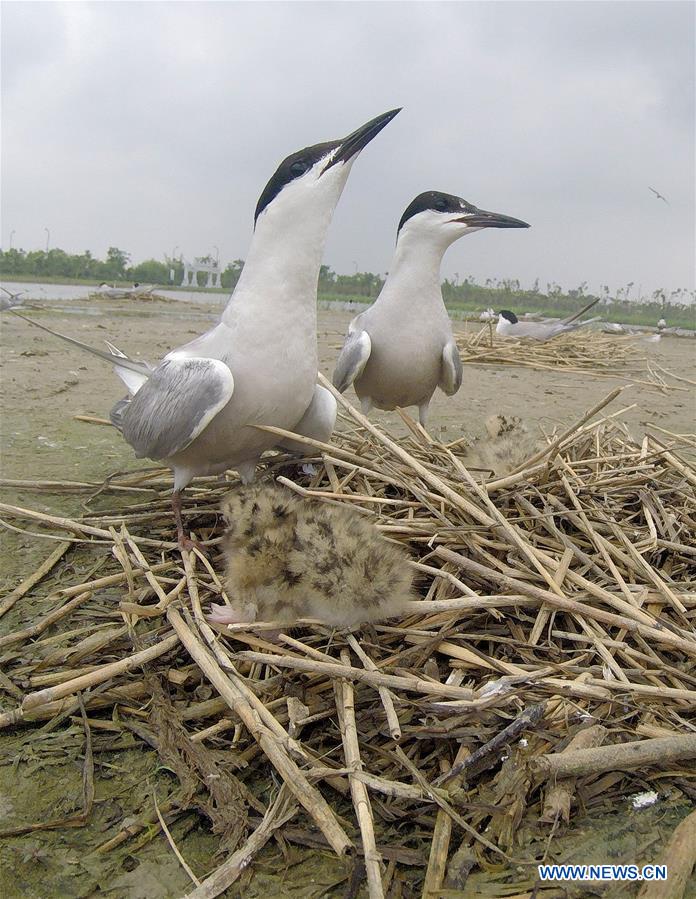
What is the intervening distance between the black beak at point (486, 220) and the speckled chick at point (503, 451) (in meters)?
1.86

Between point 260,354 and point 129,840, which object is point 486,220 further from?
point 129,840

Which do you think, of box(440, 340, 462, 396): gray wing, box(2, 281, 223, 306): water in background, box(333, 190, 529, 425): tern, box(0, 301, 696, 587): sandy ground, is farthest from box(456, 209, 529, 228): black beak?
box(2, 281, 223, 306): water in background

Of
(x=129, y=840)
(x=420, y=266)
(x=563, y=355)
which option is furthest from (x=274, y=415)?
(x=563, y=355)

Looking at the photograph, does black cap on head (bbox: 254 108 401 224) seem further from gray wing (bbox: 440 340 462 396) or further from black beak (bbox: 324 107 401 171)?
gray wing (bbox: 440 340 462 396)

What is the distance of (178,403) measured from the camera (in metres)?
2.68

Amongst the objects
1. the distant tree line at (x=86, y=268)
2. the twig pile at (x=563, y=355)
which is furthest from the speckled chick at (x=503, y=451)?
the distant tree line at (x=86, y=268)

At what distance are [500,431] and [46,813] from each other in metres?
2.46

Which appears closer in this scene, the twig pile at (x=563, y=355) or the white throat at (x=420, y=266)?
the white throat at (x=420, y=266)

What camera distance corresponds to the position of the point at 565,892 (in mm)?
1294

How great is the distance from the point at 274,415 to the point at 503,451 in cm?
102

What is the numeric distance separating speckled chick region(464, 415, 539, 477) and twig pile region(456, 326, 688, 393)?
672 cm

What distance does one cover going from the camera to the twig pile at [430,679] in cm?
147

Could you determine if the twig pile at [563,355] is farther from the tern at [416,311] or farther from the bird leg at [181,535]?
the bird leg at [181,535]

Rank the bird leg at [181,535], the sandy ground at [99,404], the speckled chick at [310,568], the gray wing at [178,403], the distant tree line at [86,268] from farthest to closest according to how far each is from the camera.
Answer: the distant tree line at [86,268] → the sandy ground at [99,404] → the gray wing at [178,403] → the bird leg at [181,535] → the speckled chick at [310,568]
